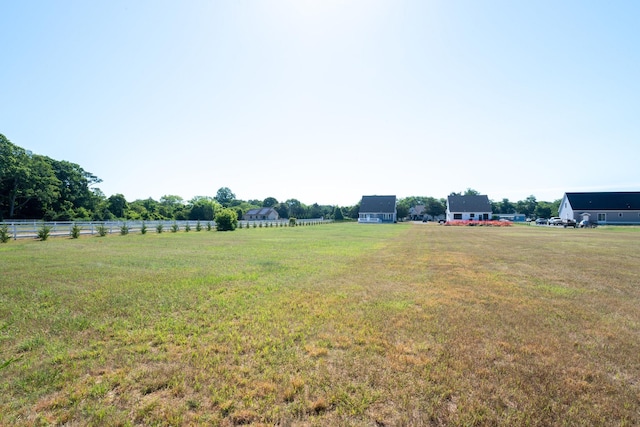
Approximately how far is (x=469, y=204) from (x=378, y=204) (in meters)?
20.0

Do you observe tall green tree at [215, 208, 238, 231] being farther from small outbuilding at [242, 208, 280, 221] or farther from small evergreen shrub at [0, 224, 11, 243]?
small outbuilding at [242, 208, 280, 221]

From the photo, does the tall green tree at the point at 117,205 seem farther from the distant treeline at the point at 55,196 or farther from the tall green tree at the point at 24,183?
the tall green tree at the point at 24,183

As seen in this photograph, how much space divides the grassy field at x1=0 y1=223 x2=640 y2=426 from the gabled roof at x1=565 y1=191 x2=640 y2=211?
54.9m

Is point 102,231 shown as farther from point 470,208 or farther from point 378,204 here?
point 470,208

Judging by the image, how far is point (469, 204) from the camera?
201 feet

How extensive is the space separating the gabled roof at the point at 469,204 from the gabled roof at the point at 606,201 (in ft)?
46.1

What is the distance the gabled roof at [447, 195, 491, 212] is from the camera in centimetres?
5979

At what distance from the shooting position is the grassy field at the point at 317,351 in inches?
94.3

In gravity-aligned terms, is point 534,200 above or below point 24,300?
above

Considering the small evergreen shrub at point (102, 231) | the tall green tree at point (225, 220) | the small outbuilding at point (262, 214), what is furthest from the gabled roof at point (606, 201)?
the small outbuilding at point (262, 214)

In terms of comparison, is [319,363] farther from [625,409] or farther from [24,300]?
[24,300]

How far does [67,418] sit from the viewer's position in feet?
7.50

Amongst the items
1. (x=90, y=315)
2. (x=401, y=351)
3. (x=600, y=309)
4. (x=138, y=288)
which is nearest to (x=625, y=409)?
(x=401, y=351)

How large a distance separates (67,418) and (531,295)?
24.1 feet
